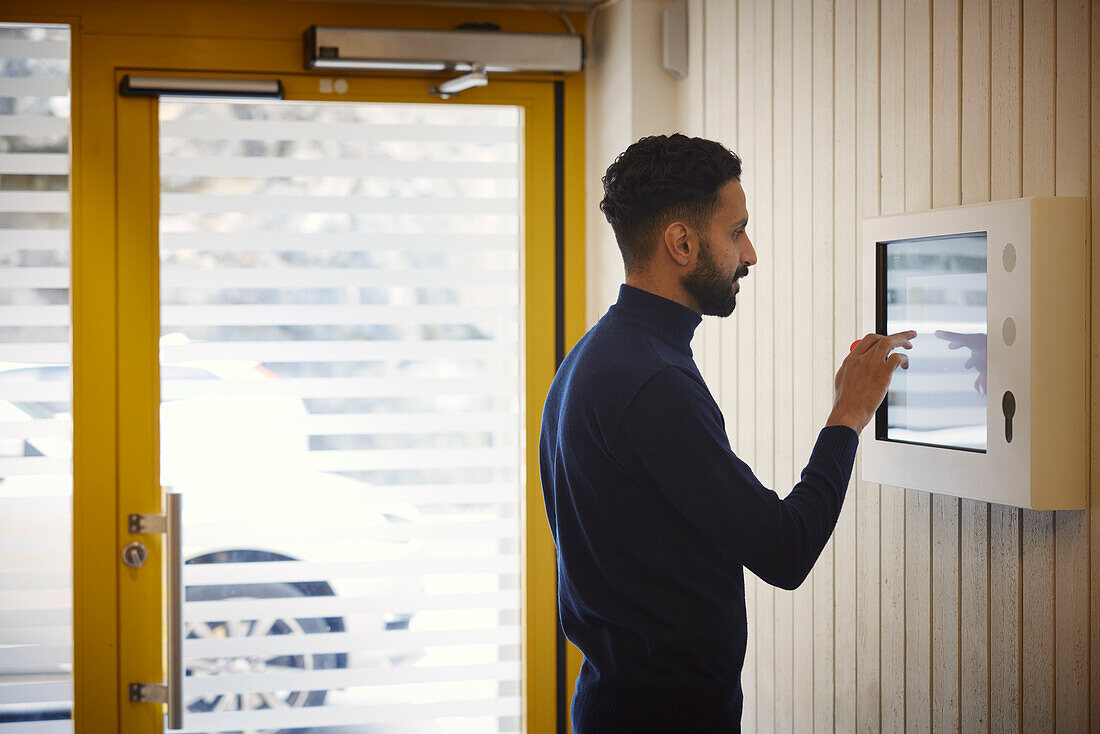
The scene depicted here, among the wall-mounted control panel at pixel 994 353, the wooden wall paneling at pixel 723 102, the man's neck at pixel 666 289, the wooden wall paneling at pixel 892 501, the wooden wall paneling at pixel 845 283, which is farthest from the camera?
the wooden wall paneling at pixel 723 102

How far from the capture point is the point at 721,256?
1.40 metres

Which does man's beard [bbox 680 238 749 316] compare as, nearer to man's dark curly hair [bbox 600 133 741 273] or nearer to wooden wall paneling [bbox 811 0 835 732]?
man's dark curly hair [bbox 600 133 741 273]

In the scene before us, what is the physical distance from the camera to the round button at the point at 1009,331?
48.6 inches

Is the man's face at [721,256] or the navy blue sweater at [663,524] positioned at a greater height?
the man's face at [721,256]

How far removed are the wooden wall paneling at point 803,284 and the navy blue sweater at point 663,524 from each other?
0.51m

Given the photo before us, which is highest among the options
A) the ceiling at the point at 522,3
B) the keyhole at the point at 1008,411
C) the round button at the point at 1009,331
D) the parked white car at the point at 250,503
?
the ceiling at the point at 522,3

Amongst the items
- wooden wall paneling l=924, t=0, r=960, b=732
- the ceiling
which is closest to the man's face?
wooden wall paneling l=924, t=0, r=960, b=732

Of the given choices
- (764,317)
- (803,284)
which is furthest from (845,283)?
(764,317)

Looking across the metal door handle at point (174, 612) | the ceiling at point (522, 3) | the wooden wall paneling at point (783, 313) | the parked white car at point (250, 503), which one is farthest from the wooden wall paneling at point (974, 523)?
the metal door handle at point (174, 612)

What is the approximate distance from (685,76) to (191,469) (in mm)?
1515

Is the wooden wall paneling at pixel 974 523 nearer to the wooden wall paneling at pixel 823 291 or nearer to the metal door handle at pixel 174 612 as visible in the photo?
the wooden wall paneling at pixel 823 291

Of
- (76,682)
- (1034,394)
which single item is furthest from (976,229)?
(76,682)

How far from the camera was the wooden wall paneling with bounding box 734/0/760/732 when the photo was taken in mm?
2039

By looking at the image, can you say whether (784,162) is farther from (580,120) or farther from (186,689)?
(186,689)
